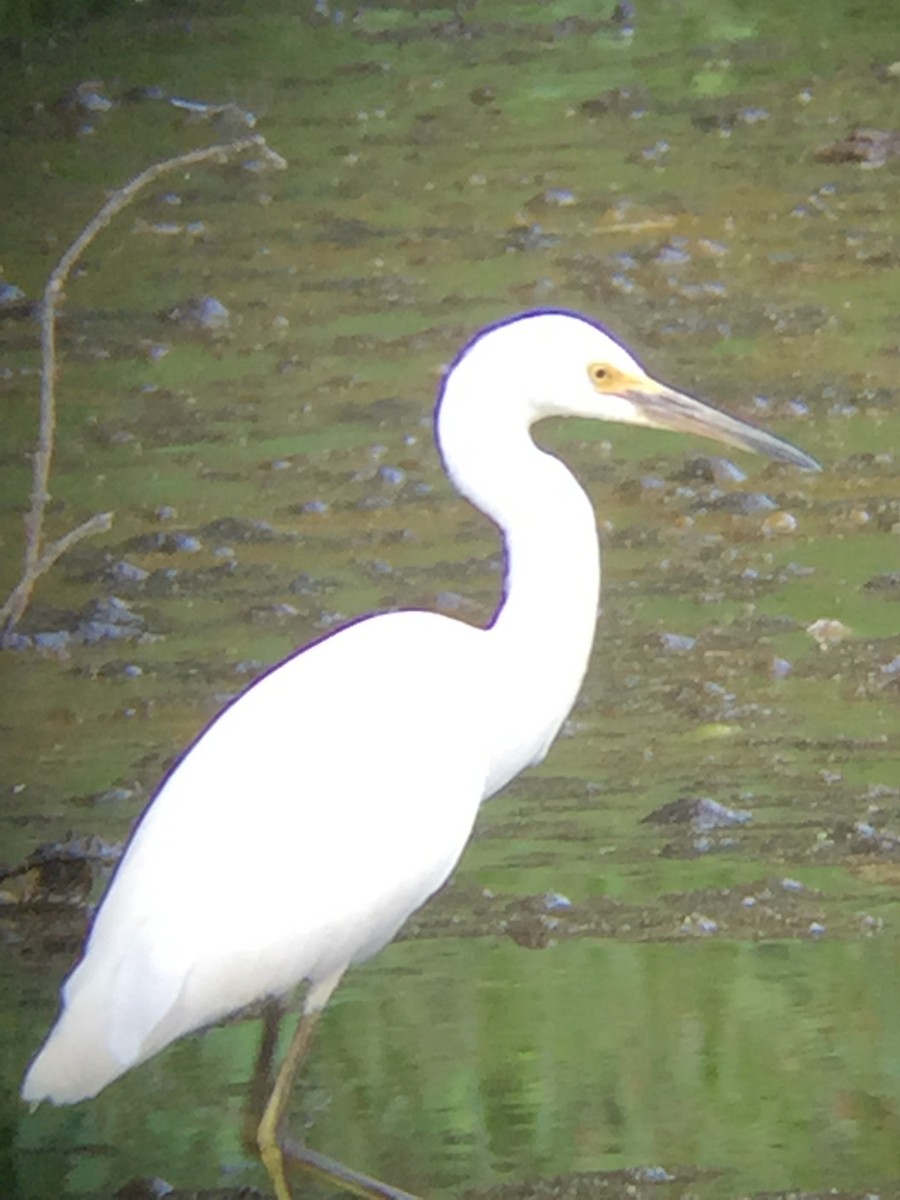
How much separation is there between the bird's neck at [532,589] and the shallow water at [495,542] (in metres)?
0.15

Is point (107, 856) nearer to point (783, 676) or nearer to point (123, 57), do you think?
point (783, 676)

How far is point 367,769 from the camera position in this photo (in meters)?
1.70

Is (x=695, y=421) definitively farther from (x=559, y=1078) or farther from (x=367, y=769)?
(x=559, y=1078)

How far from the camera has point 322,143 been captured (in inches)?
76.2

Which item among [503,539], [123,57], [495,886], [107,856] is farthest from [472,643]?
[123,57]

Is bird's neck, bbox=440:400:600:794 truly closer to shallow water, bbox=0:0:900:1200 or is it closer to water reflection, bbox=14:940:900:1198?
shallow water, bbox=0:0:900:1200

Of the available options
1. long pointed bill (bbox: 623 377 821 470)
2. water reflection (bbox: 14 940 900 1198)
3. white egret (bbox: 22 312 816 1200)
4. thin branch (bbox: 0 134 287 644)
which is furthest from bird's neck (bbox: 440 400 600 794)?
thin branch (bbox: 0 134 287 644)

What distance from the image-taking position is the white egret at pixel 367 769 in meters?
1.65

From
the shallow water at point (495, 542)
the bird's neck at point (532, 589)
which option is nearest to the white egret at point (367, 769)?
the bird's neck at point (532, 589)

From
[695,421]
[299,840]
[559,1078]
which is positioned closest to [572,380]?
[695,421]

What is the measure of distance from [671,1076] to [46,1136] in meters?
0.74

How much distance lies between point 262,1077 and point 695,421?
3.00ft

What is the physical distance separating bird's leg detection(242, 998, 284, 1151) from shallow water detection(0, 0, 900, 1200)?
3 cm

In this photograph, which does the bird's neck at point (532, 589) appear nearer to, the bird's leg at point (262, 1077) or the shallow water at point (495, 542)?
the shallow water at point (495, 542)
